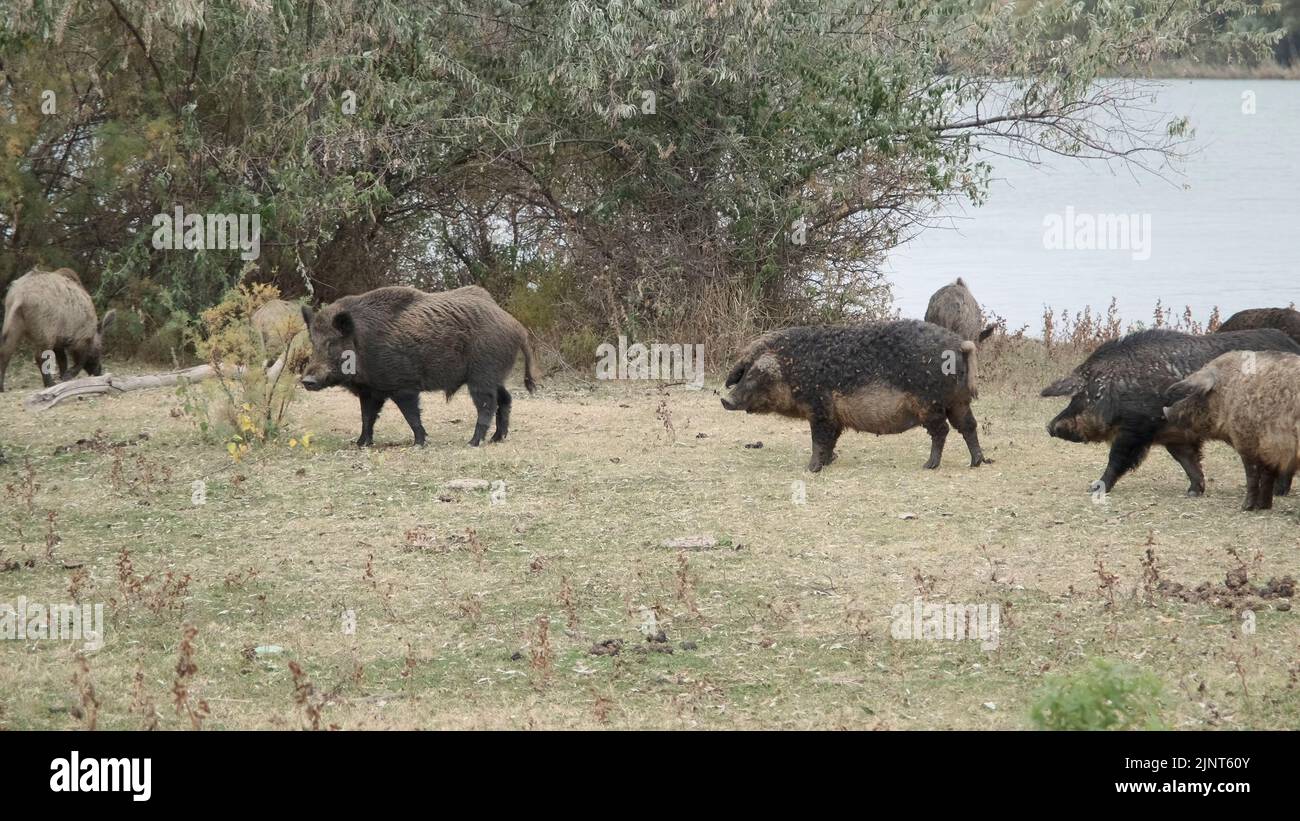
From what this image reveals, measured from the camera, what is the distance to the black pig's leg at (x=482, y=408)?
41.5ft

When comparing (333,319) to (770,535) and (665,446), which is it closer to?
(665,446)

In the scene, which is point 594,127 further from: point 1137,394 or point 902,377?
point 1137,394

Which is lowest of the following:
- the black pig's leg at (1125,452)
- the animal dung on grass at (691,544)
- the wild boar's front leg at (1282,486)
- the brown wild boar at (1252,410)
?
the animal dung on grass at (691,544)

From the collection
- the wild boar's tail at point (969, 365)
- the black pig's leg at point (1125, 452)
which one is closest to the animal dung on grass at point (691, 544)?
the wild boar's tail at point (969, 365)

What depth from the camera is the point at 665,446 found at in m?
12.8

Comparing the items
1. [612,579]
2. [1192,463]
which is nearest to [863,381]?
[1192,463]

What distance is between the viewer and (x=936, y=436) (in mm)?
11406

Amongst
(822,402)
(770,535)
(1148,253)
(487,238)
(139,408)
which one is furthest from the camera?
(1148,253)

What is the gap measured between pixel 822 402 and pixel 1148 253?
23734mm

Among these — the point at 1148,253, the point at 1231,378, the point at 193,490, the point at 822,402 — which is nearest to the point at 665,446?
the point at 822,402

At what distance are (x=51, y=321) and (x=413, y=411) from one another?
4988 millimetres
